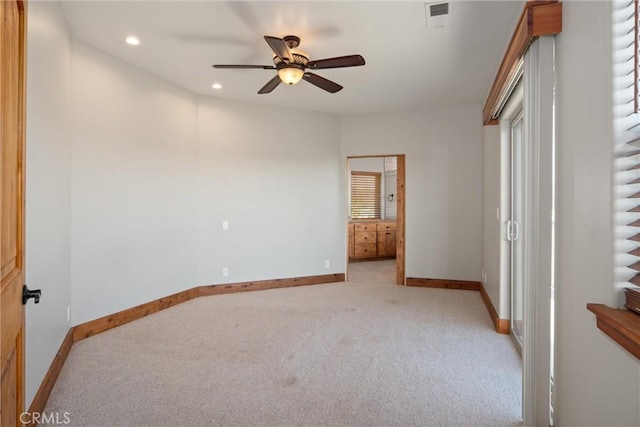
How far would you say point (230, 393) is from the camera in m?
2.28

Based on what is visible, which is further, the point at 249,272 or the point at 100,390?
the point at 249,272

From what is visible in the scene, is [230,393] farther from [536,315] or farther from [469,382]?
[536,315]

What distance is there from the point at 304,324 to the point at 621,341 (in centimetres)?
289

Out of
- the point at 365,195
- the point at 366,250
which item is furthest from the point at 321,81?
the point at 365,195

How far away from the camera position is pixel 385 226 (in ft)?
26.2

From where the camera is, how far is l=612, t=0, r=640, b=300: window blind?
3.58ft

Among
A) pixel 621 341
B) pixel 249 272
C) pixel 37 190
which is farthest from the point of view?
pixel 249 272

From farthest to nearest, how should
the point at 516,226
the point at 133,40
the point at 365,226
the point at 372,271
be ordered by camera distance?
the point at 365,226 → the point at 372,271 → the point at 516,226 → the point at 133,40

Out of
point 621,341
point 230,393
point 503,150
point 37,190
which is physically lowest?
point 230,393

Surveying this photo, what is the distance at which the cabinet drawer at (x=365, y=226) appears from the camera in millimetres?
7729

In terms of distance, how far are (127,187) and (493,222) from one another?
3.97m

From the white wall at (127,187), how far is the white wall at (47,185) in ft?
0.70

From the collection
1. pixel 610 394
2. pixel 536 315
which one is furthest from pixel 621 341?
pixel 536 315

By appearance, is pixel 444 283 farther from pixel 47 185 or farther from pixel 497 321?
pixel 47 185
